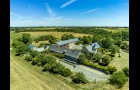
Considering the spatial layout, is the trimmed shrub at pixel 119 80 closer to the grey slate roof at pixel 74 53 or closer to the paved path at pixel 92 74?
the paved path at pixel 92 74

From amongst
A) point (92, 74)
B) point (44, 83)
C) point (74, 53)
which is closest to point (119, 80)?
point (92, 74)

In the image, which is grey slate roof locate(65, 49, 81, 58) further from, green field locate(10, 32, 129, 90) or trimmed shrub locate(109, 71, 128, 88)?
trimmed shrub locate(109, 71, 128, 88)

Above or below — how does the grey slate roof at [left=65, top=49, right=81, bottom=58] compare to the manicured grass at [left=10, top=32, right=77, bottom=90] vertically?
above

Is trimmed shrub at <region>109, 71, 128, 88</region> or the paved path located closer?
trimmed shrub at <region>109, 71, 128, 88</region>

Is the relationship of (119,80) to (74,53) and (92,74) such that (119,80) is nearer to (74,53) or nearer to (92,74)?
(92,74)

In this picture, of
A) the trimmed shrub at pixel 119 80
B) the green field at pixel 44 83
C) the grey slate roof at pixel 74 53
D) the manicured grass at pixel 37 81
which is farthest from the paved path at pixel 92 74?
the grey slate roof at pixel 74 53

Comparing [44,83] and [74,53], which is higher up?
[74,53]

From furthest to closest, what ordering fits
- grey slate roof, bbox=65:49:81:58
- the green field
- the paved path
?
grey slate roof, bbox=65:49:81:58 → the paved path → the green field

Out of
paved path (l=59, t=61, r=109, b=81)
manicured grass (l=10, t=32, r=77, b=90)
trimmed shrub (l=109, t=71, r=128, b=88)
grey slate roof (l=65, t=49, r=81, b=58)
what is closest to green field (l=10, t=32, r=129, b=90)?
manicured grass (l=10, t=32, r=77, b=90)

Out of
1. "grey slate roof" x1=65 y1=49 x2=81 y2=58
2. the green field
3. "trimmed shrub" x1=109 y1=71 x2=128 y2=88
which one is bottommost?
the green field

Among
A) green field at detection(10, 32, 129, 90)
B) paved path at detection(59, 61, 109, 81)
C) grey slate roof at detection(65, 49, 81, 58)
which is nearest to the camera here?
green field at detection(10, 32, 129, 90)
